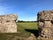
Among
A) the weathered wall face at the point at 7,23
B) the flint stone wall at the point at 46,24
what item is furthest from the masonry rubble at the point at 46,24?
the weathered wall face at the point at 7,23

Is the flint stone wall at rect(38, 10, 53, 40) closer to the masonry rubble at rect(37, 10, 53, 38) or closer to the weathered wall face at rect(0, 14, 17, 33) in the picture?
the masonry rubble at rect(37, 10, 53, 38)

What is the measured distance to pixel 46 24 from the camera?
3438 centimetres

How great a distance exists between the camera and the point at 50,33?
33.7 metres

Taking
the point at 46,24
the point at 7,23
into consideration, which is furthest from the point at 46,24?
the point at 7,23

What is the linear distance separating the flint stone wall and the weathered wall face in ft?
17.6

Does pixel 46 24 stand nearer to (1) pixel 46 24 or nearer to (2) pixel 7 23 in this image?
(1) pixel 46 24

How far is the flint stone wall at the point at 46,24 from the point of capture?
33750mm

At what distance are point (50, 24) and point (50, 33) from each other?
158 cm

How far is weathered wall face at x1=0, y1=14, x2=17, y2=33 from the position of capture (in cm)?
3716

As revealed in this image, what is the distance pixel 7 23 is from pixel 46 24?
744 centimetres

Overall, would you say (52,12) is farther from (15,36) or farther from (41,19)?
(15,36)

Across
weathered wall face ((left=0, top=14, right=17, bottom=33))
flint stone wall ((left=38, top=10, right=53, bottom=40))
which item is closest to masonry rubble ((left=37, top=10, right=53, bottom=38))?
flint stone wall ((left=38, top=10, right=53, bottom=40))

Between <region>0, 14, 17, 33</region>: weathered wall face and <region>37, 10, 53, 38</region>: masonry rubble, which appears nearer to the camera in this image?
<region>37, 10, 53, 38</region>: masonry rubble

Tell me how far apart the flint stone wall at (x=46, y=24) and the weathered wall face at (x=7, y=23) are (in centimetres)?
535
